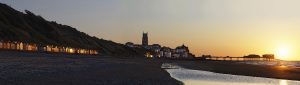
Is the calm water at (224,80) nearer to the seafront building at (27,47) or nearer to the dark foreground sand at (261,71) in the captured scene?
the dark foreground sand at (261,71)

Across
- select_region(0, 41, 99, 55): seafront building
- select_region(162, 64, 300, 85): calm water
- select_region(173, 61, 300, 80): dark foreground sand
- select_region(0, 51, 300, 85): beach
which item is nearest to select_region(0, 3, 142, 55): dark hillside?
select_region(0, 41, 99, 55): seafront building

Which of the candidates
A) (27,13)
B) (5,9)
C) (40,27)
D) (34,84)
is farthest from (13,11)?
(34,84)

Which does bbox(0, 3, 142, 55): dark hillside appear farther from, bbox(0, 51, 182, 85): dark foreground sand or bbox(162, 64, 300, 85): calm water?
bbox(0, 51, 182, 85): dark foreground sand

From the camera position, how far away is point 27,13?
15200 centimetres

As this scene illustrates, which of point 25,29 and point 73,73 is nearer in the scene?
point 73,73

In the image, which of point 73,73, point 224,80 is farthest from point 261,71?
point 73,73

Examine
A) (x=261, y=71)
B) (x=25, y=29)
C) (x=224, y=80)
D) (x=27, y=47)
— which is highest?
(x=25, y=29)

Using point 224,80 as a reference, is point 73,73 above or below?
above

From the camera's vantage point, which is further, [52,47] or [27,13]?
[27,13]

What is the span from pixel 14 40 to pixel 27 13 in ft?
224

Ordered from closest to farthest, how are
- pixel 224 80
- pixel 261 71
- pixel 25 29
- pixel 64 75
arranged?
pixel 64 75, pixel 224 80, pixel 261 71, pixel 25 29

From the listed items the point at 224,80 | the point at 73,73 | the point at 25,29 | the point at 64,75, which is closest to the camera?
the point at 64,75

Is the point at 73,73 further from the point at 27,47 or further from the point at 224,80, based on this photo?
the point at 27,47

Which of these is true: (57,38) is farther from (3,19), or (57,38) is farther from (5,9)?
(3,19)
